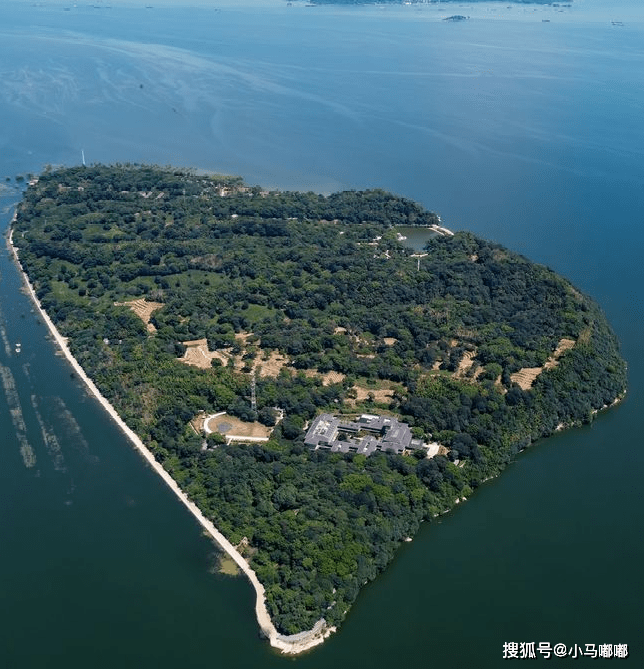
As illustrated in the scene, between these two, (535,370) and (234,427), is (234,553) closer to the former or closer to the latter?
(234,427)

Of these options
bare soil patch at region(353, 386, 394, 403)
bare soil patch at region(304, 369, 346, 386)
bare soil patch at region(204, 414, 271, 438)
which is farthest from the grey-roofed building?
bare soil patch at region(304, 369, 346, 386)

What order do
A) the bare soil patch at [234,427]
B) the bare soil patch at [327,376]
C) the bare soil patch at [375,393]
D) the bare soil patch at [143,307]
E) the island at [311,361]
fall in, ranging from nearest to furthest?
the island at [311,361] → the bare soil patch at [234,427] → the bare soil patch at [375,393] → the bare soil patch at [327,376] → the bare soil patch at [143,307]

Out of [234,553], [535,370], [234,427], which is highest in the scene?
[535,370]

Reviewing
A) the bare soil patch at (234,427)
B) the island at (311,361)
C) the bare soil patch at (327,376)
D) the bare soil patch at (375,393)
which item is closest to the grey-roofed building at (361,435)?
the island at (311,361)

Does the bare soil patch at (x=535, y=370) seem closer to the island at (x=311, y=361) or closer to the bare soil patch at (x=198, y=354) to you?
the island at (x=311, y=361)

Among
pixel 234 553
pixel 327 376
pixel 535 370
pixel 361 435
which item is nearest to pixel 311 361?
pixel 327 376

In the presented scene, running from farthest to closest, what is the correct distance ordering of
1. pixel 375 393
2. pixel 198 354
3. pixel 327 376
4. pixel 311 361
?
pixel 198 354 < pixel 311 361 < pixel 327 376 < pixel 375 393
